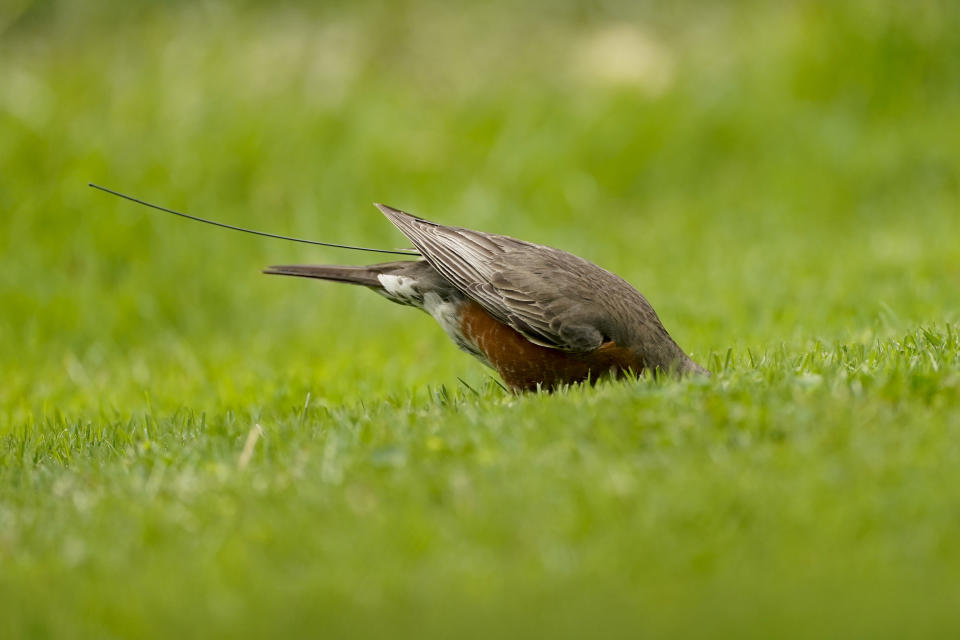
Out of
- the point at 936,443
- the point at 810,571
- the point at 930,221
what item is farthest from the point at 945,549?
the point at 930,221

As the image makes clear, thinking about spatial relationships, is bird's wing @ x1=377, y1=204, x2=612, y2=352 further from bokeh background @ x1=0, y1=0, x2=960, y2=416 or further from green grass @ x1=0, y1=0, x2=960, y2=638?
bokeh background @ x1=0, y1=0, x2=960, y2=416

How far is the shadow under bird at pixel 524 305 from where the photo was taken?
5.53 m

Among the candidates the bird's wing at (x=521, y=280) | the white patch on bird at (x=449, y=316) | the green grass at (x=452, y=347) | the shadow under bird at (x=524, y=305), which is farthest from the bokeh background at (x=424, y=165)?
the bird's wing at (x=521, y=280)

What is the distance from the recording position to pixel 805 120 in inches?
487

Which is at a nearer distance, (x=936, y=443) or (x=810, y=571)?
(x=810, y=571)

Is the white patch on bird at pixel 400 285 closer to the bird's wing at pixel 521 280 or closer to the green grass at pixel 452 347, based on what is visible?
the bird's wing at pixel 521 280

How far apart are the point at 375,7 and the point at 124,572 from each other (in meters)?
12.0

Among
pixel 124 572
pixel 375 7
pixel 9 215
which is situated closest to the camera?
pixel 124 572

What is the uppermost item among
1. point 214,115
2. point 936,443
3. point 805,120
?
point 805,120

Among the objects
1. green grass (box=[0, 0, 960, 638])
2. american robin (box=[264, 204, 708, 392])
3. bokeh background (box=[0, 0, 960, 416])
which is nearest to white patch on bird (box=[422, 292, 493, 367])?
american robin (box=[264, 204, 708, 392])

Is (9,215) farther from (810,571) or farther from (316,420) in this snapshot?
(810,571)

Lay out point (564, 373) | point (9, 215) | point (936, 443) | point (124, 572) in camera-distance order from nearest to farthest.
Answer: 1. point (124, 572)
2. point (936, 443)
3. point (564, 373)
4. point (9, 215)

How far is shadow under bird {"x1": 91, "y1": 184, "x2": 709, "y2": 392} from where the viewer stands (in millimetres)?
5527

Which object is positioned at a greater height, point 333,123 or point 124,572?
point 333,123
